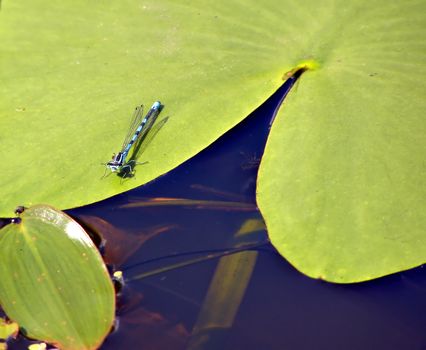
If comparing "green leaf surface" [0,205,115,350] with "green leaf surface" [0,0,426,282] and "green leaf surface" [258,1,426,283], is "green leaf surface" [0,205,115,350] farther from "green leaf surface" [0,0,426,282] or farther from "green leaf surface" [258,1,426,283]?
"green leaf surface" [258,1,426,283]

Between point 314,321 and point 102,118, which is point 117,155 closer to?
point 102,118

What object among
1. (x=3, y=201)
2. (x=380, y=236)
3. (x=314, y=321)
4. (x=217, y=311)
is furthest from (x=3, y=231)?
(x=380, y=236)

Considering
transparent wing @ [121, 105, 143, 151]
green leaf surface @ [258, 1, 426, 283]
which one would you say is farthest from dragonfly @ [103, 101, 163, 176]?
green leaf surface @ [258, 1, 426, 283]

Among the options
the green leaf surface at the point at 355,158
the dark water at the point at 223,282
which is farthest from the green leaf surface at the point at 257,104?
the dark water at the point at 223,282

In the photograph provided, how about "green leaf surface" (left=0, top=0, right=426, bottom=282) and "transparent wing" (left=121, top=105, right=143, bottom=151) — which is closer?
"green leaf surface" (left=0, top=0, right=426, bottom=282)

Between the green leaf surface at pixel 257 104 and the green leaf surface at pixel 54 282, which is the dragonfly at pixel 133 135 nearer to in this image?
the green leaf surface at pixel 257 104

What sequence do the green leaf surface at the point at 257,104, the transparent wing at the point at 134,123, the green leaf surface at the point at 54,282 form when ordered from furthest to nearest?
the transparent wing at the point at 134,123 → the green leaf surface at the point at 257,104 → the green leaf surface at the point at 54,282
